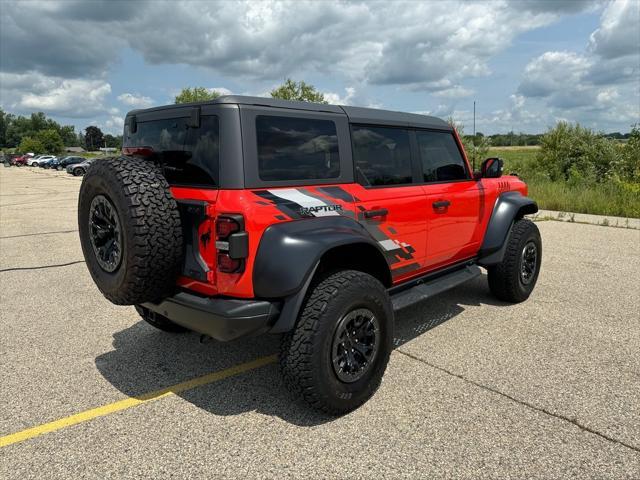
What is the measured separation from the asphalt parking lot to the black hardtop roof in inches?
72.5

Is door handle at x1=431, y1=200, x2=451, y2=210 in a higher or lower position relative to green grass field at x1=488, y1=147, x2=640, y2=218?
higher

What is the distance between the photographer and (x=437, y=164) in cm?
417

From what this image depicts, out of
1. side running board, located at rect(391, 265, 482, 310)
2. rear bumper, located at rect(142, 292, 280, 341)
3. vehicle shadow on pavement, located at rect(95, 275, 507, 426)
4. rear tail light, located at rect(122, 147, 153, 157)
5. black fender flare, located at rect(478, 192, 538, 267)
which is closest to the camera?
rear bumper, located at rect(142, 292, 280, 341)

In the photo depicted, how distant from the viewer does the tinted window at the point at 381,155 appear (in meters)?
3.40

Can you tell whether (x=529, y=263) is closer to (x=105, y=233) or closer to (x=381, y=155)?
(x=381, y=155)

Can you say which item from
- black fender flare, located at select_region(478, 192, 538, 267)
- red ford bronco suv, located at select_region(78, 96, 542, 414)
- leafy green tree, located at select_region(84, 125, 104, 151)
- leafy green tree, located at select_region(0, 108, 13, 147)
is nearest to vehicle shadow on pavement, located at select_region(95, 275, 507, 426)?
red ford bronco suv, located at select_region(78, 96, 542, 414)

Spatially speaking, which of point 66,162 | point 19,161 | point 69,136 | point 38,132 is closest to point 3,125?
point 69,136

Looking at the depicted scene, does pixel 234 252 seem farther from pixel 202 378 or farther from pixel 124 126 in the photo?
pixel 124 126

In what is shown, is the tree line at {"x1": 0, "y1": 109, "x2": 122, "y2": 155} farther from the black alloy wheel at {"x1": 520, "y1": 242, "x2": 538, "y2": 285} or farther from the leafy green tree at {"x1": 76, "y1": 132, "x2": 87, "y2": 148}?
the black alloy wheel at {"x1": 520, "y1": 242, "x2": 538, "y2": 285}

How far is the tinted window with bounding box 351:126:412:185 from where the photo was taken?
340cm

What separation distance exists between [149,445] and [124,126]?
2.37 metres

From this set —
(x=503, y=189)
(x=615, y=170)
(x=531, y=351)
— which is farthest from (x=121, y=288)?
(x=615, y=170)

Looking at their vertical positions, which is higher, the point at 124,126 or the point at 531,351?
the point at 124,126

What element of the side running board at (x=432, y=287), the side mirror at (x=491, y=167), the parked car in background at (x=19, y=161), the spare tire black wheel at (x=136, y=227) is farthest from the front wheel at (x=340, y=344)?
the parked car in background at (x=19, y=161)
